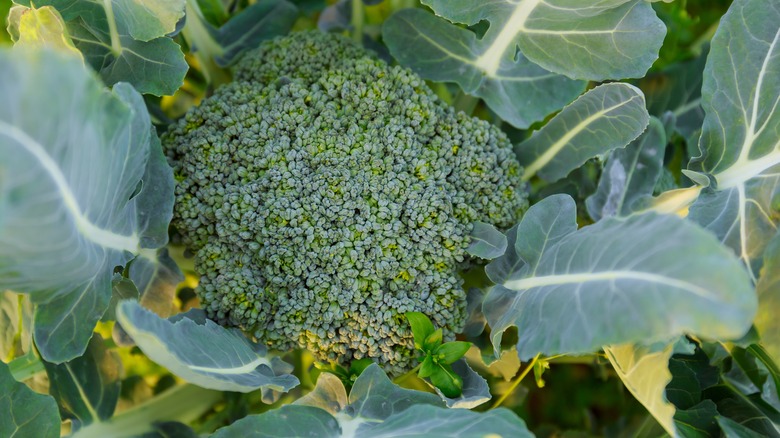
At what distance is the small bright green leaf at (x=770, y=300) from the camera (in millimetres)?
686

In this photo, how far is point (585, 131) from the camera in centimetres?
86

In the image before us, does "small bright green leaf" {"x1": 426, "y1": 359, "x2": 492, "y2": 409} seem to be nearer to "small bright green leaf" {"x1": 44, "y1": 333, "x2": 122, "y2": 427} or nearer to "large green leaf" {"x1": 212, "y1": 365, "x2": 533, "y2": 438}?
"large green leaf" {"x1": 212, "y1": 365, "x2": 533, "y2": 438}

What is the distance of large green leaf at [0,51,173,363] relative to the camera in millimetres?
471

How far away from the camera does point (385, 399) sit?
2.43 ft

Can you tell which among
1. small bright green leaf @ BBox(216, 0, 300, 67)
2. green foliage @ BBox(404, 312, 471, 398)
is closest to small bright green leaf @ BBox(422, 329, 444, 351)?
green foliage @ BBox(404, 312, 471, 398)

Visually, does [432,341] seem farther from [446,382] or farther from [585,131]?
[585,131]

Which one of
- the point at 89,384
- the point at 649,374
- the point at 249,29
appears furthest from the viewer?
the point at 249,29

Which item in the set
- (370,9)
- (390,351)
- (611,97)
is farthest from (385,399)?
(370,9)

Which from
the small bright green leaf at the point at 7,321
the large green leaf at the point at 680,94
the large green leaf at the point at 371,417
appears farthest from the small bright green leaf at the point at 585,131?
the small bright green leaf at the point at 7,321

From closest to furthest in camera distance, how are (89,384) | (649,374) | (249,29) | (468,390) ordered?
(649,374)
(468,390)
(89,384)
(249,29)

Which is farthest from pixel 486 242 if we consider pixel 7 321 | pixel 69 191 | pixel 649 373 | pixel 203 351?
pixel 7 321

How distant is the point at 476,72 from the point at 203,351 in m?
0.52

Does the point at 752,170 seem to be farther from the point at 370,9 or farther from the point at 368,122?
the point at 370,9

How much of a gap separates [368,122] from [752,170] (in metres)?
0.46
